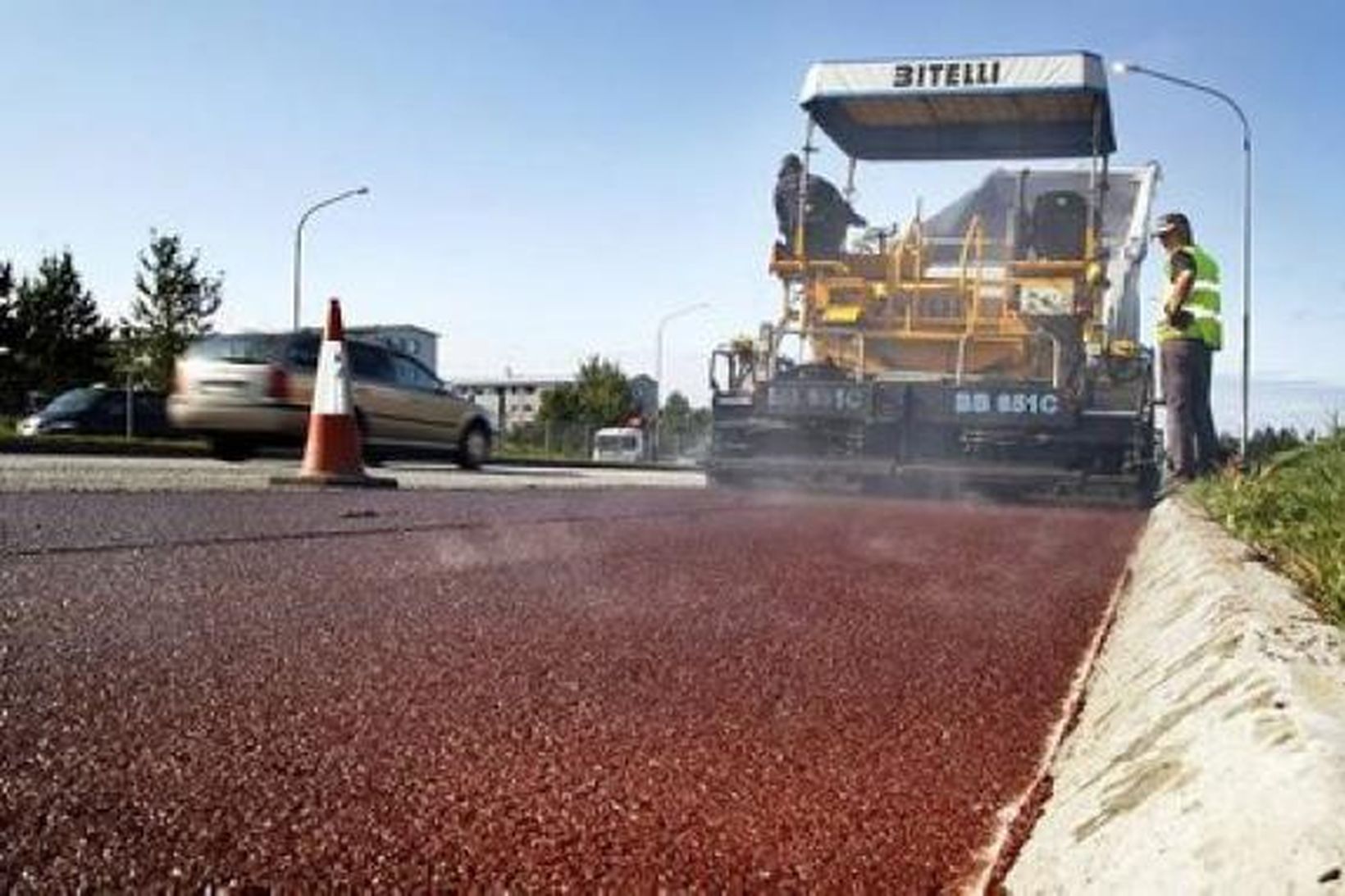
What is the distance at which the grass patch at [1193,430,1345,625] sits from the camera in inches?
116

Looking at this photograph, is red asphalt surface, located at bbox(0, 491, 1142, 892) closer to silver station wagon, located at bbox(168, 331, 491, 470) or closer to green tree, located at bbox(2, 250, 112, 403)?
silver station wagon, located at bbox(168, 331, 491, 470)

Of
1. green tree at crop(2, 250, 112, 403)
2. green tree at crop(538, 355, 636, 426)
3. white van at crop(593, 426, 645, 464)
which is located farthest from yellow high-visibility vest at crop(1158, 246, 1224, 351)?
green tree at crop(538, 355, 636, 426)

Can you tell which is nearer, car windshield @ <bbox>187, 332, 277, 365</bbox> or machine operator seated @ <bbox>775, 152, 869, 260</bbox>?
machine operator seated @ <bbox>775, 152, 869, 260</bbox>

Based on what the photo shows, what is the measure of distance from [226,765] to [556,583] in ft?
8.67

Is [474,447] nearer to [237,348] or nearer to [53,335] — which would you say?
[237,348]

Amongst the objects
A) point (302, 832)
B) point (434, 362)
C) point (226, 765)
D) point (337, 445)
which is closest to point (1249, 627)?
point (302, 832)

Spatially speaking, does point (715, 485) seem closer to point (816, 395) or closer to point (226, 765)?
point (816, 395)

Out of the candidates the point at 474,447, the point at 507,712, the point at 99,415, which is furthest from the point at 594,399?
the point at 507,712

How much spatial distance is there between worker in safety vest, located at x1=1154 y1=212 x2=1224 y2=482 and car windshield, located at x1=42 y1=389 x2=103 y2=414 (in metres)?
25.5

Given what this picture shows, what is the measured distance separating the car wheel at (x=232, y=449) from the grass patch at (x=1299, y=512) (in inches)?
422

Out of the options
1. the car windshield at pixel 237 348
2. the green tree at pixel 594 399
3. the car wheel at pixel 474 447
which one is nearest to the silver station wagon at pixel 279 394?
the car windshield at pixel 237 348

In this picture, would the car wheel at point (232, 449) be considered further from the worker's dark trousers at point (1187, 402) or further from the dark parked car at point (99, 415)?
the dark parked car at point (99, 415)

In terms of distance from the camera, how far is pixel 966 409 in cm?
1219

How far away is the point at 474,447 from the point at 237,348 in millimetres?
3608
